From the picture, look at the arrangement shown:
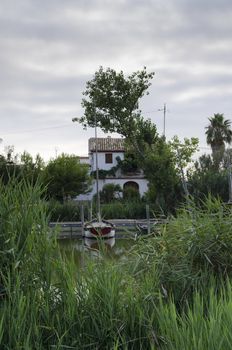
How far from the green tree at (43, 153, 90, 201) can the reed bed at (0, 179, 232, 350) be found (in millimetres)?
40590

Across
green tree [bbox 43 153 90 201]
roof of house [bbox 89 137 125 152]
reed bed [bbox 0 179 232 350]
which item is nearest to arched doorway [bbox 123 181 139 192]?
roof of house [bbox 89 137 125 152]

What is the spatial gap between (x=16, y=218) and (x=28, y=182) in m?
0.40

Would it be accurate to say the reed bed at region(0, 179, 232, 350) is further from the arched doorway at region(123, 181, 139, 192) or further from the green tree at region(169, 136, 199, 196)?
the arched doorway at region(123, 181, 139, 192)

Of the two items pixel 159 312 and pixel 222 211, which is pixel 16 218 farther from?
pixel 222 211

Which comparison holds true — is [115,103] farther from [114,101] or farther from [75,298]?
[75,298]

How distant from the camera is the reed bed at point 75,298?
379 centimetres

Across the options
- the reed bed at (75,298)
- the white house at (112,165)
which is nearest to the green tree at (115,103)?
the white house at (112,165)

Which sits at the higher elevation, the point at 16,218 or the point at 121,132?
the point at 121,132

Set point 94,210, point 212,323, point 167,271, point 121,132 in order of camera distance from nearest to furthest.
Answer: point 212,323
point 167,271
point 94,210
point 121,132

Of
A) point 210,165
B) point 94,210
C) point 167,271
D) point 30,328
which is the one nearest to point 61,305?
point 30,328

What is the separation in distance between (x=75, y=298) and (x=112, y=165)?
2256 inches

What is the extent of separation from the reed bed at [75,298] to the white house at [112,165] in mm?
46916

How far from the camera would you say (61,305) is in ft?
14.1

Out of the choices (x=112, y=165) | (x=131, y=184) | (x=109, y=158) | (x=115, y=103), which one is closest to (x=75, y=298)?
(x=115, y=103)
